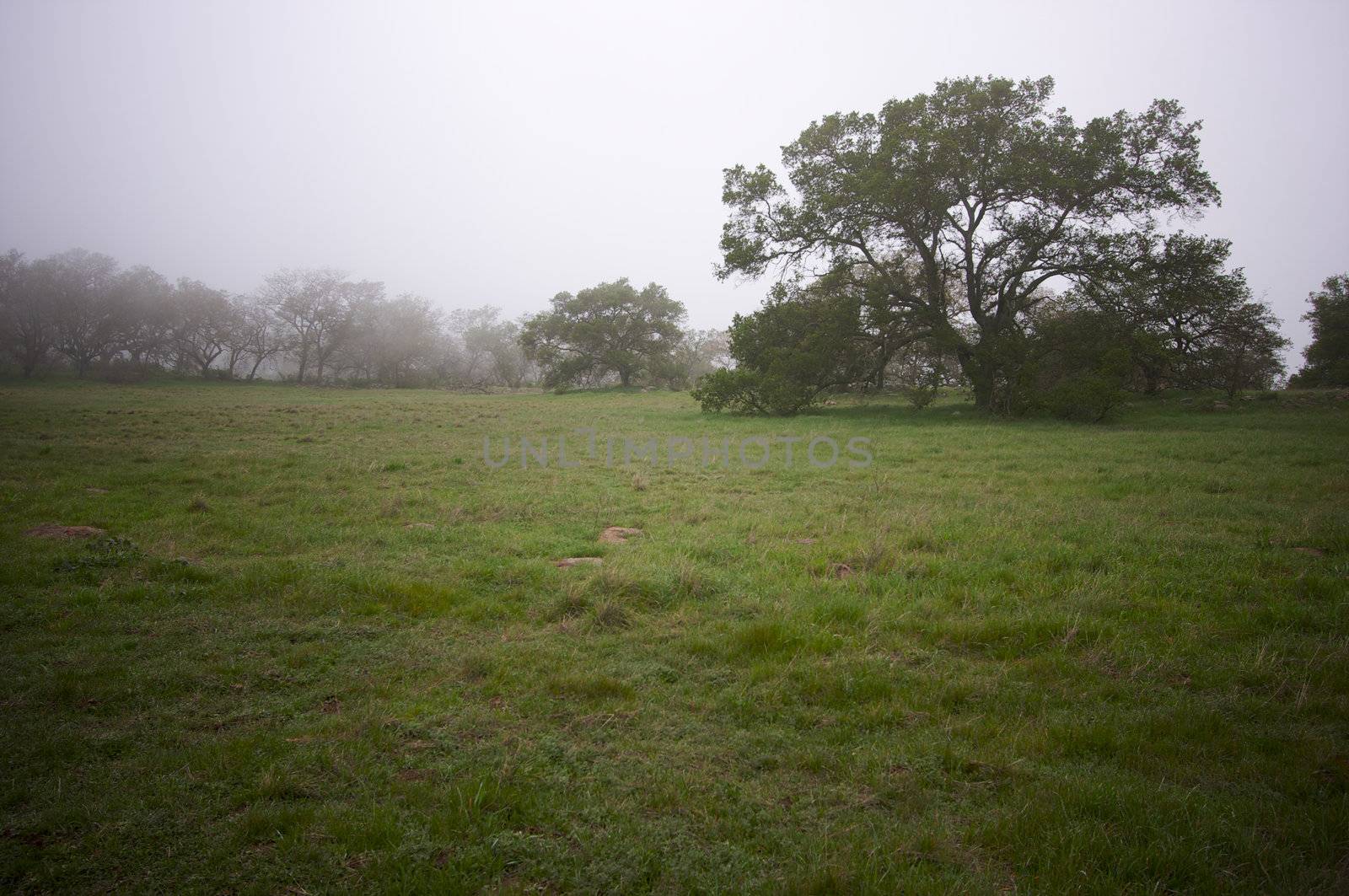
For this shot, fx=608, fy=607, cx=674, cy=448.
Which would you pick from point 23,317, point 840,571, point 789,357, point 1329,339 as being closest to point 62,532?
point 840,571

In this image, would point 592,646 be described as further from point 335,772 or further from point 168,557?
point 168,557

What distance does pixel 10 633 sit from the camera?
16.1ft

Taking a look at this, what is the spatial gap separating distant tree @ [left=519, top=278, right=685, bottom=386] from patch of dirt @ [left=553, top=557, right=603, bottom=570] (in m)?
44.9

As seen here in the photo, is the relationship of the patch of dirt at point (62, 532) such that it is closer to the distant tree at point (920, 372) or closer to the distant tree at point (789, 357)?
the distant tree at point (789, 357)

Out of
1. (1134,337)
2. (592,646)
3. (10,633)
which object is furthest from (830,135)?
(10,633)

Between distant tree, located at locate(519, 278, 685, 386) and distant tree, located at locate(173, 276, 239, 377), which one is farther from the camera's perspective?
distant tree, located at locate(173, 276, 239, 377)

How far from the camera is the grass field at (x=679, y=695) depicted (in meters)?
2.77

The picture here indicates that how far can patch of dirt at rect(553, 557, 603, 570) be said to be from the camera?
691 cm

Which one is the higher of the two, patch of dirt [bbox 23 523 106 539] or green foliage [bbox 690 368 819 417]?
green foliage [bbox 690 368 819 417]

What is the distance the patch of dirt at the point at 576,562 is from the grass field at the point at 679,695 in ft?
0.78

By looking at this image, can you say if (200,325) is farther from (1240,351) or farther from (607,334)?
(1240,351)

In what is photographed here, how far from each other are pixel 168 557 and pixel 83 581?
0.69 m

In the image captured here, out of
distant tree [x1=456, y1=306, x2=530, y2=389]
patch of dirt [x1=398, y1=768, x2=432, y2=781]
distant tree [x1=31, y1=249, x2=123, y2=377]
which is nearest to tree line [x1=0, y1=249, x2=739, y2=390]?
distant tree [x1=31, y1=249, x2=123, y2=377]

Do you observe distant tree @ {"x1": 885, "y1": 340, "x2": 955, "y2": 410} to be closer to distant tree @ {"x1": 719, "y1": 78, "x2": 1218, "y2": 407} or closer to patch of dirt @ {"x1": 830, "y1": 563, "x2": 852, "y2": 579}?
distant tree @ {"x1": 719, "y1": 78, "x2": 1218, "y2": 407}
